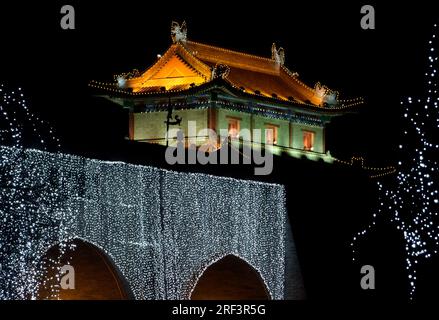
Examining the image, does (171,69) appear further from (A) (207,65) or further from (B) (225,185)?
(B) (225,185)

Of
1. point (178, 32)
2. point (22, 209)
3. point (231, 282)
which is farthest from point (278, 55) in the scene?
point (22, 209)

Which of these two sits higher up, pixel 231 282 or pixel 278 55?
pixel 278 55

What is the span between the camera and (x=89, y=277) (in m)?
17.8

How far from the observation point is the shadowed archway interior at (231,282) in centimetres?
1960

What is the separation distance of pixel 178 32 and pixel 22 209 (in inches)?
556

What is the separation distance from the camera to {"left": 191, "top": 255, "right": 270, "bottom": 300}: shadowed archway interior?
1960cm

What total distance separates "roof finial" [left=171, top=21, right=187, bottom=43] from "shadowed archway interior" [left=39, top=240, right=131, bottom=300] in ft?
36.4

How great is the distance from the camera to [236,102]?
2730 centimetres

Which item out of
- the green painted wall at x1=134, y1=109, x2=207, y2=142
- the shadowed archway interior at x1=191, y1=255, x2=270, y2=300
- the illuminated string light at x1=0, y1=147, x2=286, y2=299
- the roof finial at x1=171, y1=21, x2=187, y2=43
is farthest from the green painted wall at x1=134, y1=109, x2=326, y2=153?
the illuminated string light at x1=0, y1=147, x2=286, y2=299

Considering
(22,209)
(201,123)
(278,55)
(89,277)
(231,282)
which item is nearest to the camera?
(22,209)

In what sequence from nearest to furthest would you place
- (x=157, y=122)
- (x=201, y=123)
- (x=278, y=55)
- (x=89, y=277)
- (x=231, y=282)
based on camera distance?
(x=89, y=277) < (x=231, y=282) < (x=201, y=123) < (x=157, y=122) < (x=278, y=55)

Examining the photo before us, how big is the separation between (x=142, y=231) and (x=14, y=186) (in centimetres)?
285

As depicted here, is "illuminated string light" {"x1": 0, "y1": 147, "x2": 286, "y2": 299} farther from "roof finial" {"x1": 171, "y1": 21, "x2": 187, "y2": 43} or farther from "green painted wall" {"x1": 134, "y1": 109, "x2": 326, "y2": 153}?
"roof finial" {"x1": 171, "y1": 21, "x2": 187, "y2": 43}

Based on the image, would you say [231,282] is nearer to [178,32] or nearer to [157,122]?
[157,122]
